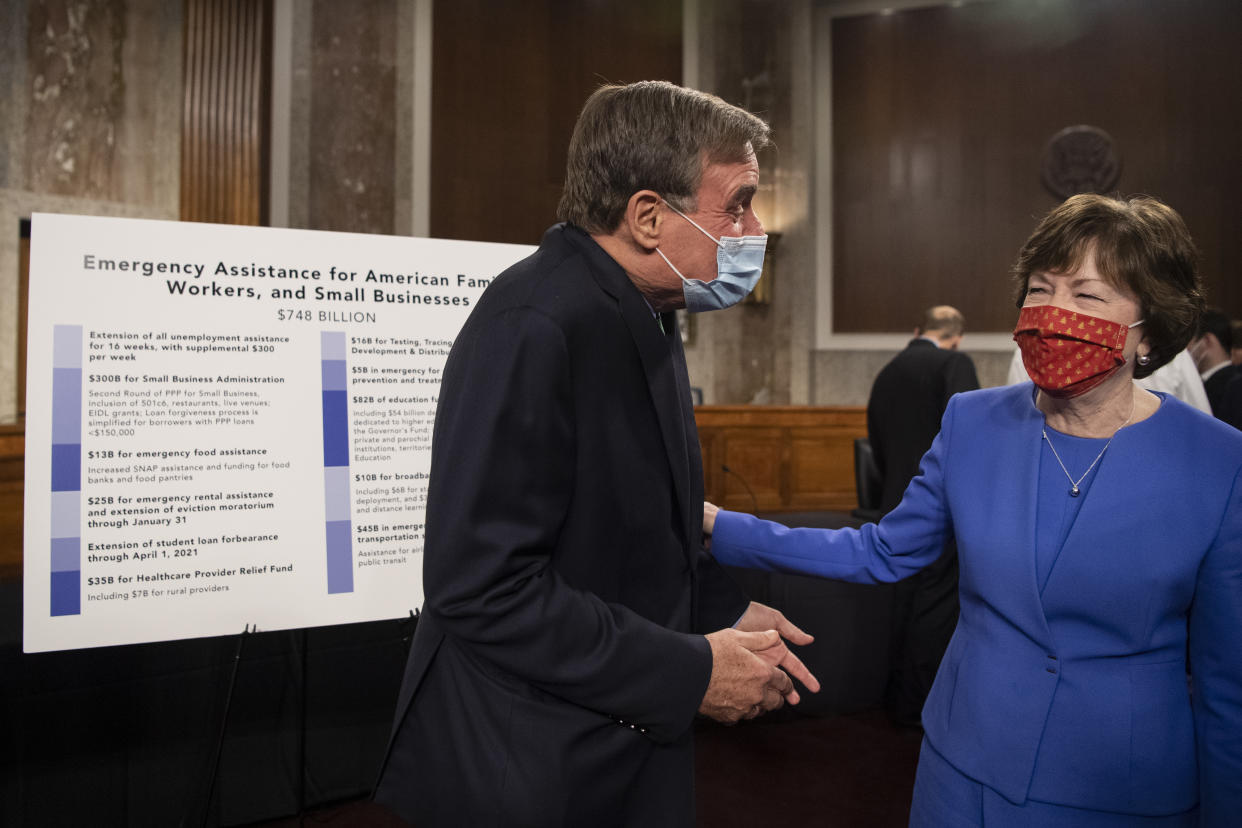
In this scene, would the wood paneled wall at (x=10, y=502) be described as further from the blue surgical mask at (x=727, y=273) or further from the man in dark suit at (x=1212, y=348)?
the man in dark suit at (x=1212, y=348)

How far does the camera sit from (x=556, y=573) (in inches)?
43.3

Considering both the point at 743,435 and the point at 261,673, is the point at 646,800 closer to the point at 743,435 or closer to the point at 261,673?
the point at 261,673

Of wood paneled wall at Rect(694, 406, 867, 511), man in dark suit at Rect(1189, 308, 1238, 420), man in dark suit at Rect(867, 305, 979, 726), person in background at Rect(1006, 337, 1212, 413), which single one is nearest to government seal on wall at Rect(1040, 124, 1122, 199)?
wood paneled wall at Rect(694, 406, 867, 511)

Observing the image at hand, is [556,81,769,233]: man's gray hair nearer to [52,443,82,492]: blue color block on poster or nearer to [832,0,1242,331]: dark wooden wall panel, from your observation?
[52,443,82,492]: blue color block on poster

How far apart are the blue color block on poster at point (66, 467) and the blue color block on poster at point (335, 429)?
486 millimetres

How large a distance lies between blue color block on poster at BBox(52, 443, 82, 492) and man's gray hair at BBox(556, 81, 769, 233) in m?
1.25

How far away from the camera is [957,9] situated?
892 cm

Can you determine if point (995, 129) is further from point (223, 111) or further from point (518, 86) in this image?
point (223, 111)

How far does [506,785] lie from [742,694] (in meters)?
0.33

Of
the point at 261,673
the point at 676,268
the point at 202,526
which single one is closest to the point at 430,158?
the point at 261,673

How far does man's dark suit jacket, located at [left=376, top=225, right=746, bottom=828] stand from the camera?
1061mm

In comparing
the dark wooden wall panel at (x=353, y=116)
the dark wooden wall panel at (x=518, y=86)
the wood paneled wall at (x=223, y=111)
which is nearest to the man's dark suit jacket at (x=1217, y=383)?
the dark wooden wall panel at (x=518, y=86)

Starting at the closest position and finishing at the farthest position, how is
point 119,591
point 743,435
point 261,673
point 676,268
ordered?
point 676,268, point 119,591, point 261,673, point 743,435

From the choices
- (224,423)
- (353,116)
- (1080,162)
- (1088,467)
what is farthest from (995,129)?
(224,423)
